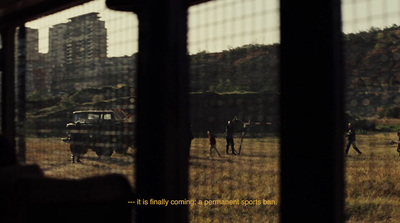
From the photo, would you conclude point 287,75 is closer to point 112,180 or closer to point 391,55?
point 112,180

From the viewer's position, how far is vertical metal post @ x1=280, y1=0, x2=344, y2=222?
175 cm

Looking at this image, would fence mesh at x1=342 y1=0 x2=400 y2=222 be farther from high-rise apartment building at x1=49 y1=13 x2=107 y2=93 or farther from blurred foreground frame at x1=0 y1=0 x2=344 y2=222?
high-rise apartment building at x1=49 y1=13 x2=107 y2=93

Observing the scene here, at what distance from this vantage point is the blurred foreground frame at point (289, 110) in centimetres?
177

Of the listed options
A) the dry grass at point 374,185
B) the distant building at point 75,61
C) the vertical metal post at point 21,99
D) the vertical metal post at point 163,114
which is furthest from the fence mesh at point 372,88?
the vertical metal post at point 21,99

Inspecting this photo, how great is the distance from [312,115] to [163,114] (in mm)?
842

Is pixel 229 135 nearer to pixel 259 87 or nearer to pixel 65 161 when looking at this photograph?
pixel 259 87

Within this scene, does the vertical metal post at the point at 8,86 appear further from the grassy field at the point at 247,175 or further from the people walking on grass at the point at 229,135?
the people walking on grass at the point at 229,135

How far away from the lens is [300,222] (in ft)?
5.88

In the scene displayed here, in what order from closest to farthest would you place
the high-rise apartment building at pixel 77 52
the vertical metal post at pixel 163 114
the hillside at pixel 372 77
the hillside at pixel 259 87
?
the vertical metal post at pixel 163 114, the hillside at pixel 259 87, the hillside at pixel 372 77, the high-rise apartment building at pixel 77 52

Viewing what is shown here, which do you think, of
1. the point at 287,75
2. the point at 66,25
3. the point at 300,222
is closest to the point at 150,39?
the point at 287,75

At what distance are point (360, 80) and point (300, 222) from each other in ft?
7.81

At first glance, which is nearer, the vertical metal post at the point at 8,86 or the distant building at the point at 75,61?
the distant building at the point at 75,61

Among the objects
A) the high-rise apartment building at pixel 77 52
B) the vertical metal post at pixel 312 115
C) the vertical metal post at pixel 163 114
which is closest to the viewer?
the vertical metal post at pixel 312 115

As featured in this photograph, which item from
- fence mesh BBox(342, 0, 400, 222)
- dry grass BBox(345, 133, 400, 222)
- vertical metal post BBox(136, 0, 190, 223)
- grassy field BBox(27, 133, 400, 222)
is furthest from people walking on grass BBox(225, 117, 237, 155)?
dry grass BBox(345, 133, 400, 222)
